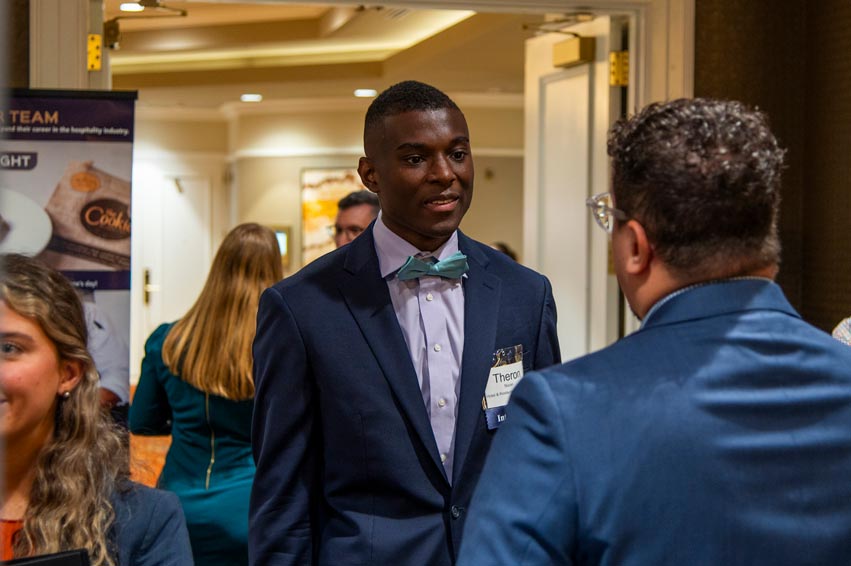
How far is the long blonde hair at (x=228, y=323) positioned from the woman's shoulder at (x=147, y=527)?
1483 millimetres

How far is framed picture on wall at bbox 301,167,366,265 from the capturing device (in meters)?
11.8

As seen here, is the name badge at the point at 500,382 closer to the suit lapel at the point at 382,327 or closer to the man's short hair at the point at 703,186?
the suit lapel at the point at 382,327

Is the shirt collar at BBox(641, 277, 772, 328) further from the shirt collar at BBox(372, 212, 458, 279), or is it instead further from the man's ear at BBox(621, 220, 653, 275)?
→ the shirt collar at BBox(372, 212, 458, 279)

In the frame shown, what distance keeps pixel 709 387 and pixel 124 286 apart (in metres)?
2.49

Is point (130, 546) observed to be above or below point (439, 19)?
below

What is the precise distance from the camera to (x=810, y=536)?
1095 millimetres

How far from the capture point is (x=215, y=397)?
3264mm

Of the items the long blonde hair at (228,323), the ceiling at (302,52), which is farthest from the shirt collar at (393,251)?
the ceiling at (302,52)

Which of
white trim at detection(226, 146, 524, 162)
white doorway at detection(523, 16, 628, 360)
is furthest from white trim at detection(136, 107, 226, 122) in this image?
white doorway at detection(523, 16, 628, 360)

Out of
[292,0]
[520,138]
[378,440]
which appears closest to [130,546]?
[378,440]

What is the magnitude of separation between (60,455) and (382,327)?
56cm

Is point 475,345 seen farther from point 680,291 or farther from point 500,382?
point 680,291

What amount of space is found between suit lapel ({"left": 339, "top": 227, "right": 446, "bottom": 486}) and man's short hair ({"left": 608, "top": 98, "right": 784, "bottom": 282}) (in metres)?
0.80

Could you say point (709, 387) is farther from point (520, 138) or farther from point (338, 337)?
point (520, 138)
